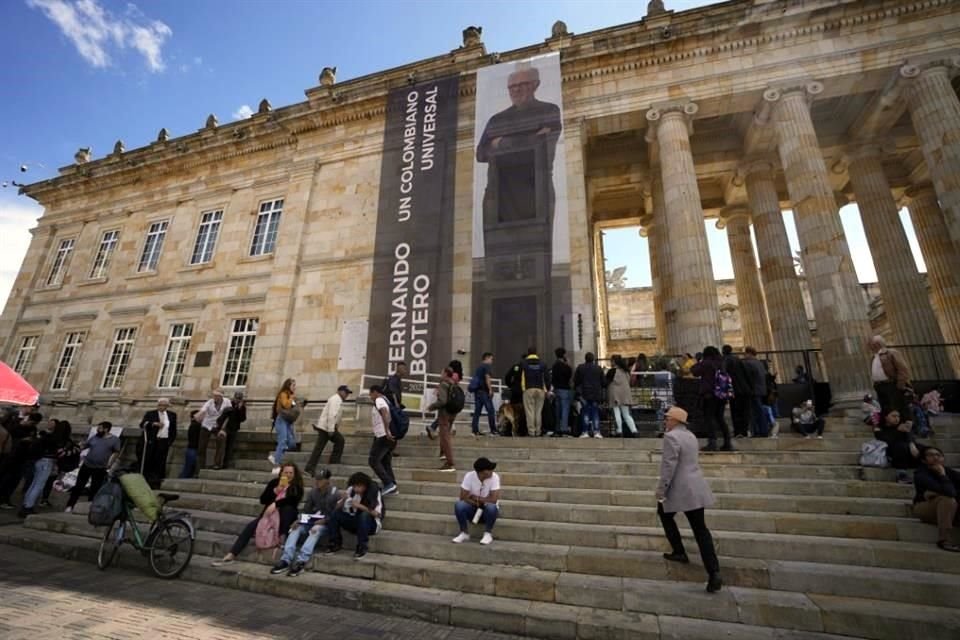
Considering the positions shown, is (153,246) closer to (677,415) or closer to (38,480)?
(38,480)

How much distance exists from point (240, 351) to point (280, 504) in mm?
11099

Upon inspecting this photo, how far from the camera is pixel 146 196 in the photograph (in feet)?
62.5

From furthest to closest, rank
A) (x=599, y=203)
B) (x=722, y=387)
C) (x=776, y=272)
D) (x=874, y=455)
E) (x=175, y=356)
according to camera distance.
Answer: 1. (x=599, y=203)
2. (x=175, y=356)
3. (x=776, y=272)
4. (x=722, y=387)
5. (x=874, y=455)

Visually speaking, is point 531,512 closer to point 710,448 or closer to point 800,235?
point 710,448

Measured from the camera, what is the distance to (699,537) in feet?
12.9

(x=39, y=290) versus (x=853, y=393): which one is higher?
(x=39, y=290)

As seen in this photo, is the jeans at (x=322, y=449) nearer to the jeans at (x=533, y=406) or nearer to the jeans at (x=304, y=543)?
the jeans at (x=304, y=543)

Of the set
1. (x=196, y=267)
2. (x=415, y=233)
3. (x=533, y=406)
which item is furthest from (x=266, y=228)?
(x=533, y=406)

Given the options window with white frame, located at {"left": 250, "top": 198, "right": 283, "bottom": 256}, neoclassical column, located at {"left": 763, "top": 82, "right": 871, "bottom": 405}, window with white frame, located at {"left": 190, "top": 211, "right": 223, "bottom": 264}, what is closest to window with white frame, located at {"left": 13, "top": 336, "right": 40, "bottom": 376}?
window with white frame, located at {"left": 190, "top": 211, "right": 223, "bottom": 264}

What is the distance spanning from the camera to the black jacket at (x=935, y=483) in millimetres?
4414

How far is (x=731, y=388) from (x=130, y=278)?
68.9 feet

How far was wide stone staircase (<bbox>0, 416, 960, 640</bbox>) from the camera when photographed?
11.8 ft

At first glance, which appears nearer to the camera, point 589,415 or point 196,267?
point 589,415

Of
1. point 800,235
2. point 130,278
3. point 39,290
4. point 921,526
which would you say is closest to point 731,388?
point 921,526
